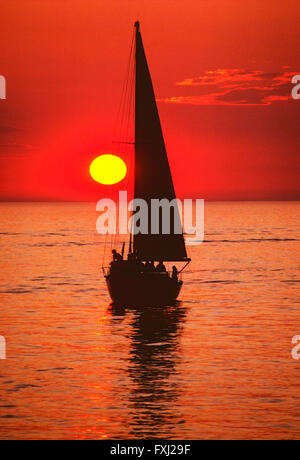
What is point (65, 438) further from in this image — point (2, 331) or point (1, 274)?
point (1, 274)

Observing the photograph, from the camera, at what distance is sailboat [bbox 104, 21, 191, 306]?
48625 millimetres

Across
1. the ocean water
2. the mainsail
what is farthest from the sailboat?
the ocean water

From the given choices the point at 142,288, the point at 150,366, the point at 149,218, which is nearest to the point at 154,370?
the point at 150,366

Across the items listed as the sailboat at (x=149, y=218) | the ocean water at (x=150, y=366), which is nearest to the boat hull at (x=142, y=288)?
the sailboat at (x=149, y=218)

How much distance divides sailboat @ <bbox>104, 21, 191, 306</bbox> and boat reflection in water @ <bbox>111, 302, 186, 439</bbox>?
1.58m

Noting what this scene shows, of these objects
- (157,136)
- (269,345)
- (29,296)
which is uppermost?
(157,136)

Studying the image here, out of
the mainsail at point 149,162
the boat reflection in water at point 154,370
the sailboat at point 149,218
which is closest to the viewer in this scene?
the boat reflection in water at point 154,370

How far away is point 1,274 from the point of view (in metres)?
85.9

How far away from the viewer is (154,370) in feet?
111

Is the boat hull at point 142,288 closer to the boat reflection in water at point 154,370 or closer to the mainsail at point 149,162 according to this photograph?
the boat reflection in water at point 154,370

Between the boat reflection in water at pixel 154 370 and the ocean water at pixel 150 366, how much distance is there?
0.17 ft

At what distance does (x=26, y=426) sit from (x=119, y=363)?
31.6ft

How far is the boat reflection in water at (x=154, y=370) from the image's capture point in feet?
86.6
